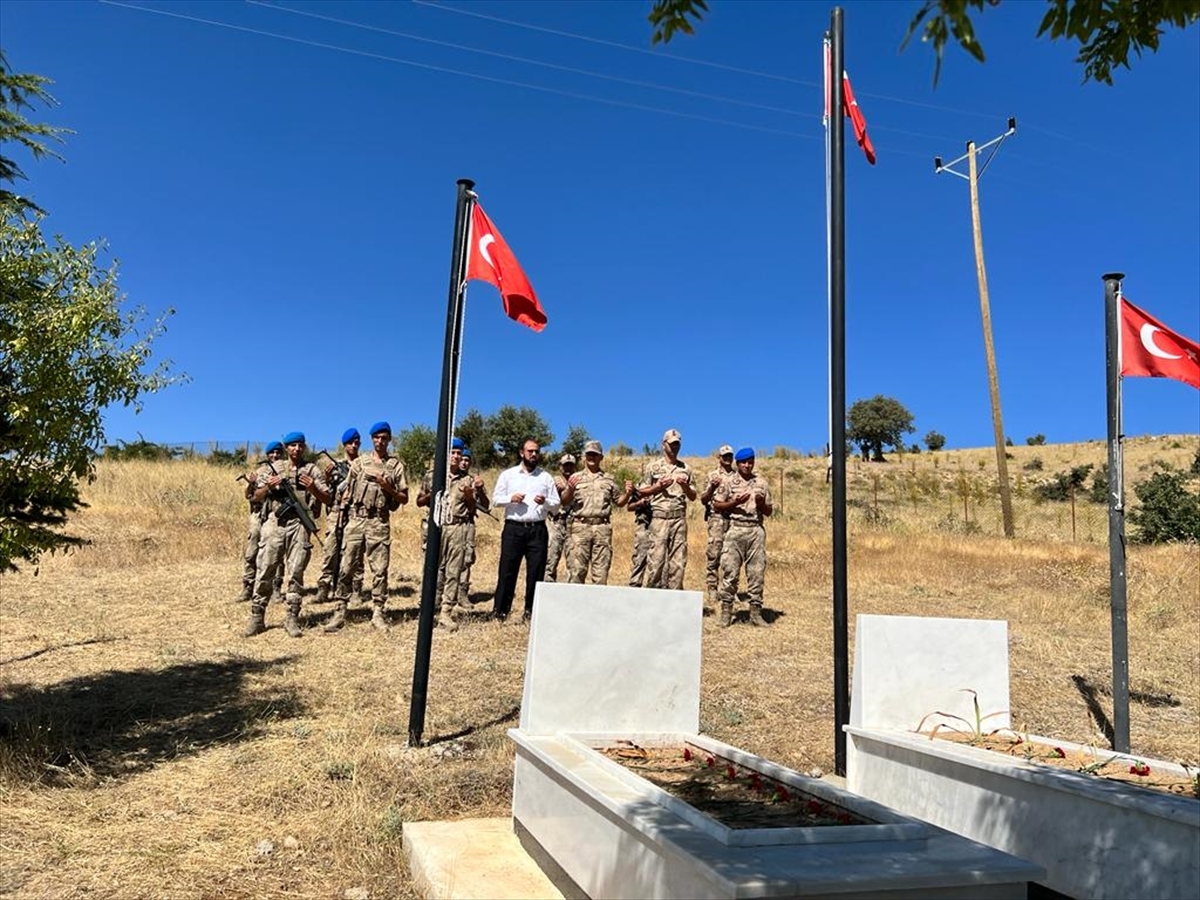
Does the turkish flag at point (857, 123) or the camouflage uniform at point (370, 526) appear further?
the camouflage uniform at point (370, 526)

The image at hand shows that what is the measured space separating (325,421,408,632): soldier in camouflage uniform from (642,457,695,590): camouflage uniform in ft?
9.71

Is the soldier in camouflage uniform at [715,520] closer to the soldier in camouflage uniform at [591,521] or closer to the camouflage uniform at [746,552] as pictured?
the camouflage uniform at [746,552]

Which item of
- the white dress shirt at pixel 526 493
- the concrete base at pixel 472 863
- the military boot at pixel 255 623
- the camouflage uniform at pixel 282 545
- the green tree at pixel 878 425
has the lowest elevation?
the concrete base at pixel 472 863

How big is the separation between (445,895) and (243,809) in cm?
179

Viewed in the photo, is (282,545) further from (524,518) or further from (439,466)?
(439,466)

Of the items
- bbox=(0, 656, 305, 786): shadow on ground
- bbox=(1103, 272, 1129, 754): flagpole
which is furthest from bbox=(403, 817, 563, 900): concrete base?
bbox=(1103, 272, 1129, 754): flagpole

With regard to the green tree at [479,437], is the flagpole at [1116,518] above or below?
below

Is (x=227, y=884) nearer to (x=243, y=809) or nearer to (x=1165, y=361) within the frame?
(x=243, y=809)

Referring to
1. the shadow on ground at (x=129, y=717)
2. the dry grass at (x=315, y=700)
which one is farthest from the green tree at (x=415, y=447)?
the shadow on ground at (x=129, y=717)

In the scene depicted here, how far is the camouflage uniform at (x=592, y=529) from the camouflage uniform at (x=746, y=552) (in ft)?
4.48

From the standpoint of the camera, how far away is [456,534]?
10.5 m

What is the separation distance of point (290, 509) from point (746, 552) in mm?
5054

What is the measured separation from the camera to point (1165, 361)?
21.8 ft

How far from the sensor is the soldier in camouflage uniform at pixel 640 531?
10867 mm
